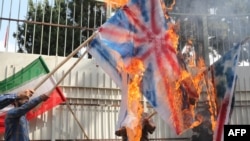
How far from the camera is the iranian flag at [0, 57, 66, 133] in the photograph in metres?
6.68

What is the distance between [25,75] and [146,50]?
288cm

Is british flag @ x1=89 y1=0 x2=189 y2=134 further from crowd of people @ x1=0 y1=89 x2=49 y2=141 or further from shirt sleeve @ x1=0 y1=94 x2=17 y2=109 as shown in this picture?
shirt sleeve @ x1=0 y1=94 x2=17 y2=109

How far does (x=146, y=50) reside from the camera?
5270 mm

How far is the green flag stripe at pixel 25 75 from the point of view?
22.1ft

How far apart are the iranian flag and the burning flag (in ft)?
9.95

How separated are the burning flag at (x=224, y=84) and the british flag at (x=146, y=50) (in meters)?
0.94

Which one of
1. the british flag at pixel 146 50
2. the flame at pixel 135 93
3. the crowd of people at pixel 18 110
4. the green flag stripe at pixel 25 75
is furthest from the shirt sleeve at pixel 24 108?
the green flag stripe at pixel 25 75

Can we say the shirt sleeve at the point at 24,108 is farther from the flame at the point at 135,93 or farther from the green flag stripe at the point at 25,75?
the green flag stripe at the point at 25,75

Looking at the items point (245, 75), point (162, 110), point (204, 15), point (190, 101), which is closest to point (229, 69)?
point (190, 101)

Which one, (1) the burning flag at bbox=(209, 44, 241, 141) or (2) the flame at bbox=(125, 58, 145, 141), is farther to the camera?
(1) the burning flag at bbox=(209, 44, 241, 141)

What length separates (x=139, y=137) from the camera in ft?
17.4

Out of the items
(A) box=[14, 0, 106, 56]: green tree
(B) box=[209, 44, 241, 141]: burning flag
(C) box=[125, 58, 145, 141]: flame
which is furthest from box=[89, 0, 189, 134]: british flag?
(A) box=[14, 0, 106, 56]: green tree

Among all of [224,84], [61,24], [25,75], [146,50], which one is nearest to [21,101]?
[146,50]

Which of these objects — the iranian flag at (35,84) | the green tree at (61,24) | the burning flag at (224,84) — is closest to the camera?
the burning flag at (224,84)
